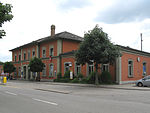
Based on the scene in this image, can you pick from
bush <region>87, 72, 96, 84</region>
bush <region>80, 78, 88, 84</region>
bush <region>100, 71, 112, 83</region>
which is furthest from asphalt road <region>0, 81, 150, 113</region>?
bush <region>80, 78, 88, 84</region>

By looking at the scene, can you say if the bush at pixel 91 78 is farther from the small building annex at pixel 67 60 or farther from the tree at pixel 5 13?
the tree at pixel 5 13

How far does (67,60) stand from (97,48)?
12810 mm

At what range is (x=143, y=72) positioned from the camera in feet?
100

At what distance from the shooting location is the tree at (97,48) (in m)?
20.6

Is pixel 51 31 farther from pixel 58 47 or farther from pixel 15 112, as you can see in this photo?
pixel 15 112

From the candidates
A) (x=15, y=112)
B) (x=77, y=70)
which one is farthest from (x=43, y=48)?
(x=15, y=112)

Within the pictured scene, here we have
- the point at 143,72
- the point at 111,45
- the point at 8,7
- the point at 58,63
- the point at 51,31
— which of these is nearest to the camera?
the point at 8,7

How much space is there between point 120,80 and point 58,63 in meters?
13.4

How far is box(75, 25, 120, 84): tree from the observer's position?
2058cm

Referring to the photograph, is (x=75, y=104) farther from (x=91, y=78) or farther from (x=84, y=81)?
(x=84, y=81)

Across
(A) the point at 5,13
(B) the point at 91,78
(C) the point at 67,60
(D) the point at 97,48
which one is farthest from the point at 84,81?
(A) the point at 5,13

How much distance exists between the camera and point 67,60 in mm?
32500

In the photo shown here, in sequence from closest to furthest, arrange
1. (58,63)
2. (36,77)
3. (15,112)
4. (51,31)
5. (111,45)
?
(15,112), (111,45), (58,63), (36,77), (51,31)

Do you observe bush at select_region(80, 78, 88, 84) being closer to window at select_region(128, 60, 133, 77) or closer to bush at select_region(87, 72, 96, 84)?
bush at select_region(87, 72, 96, 84)
